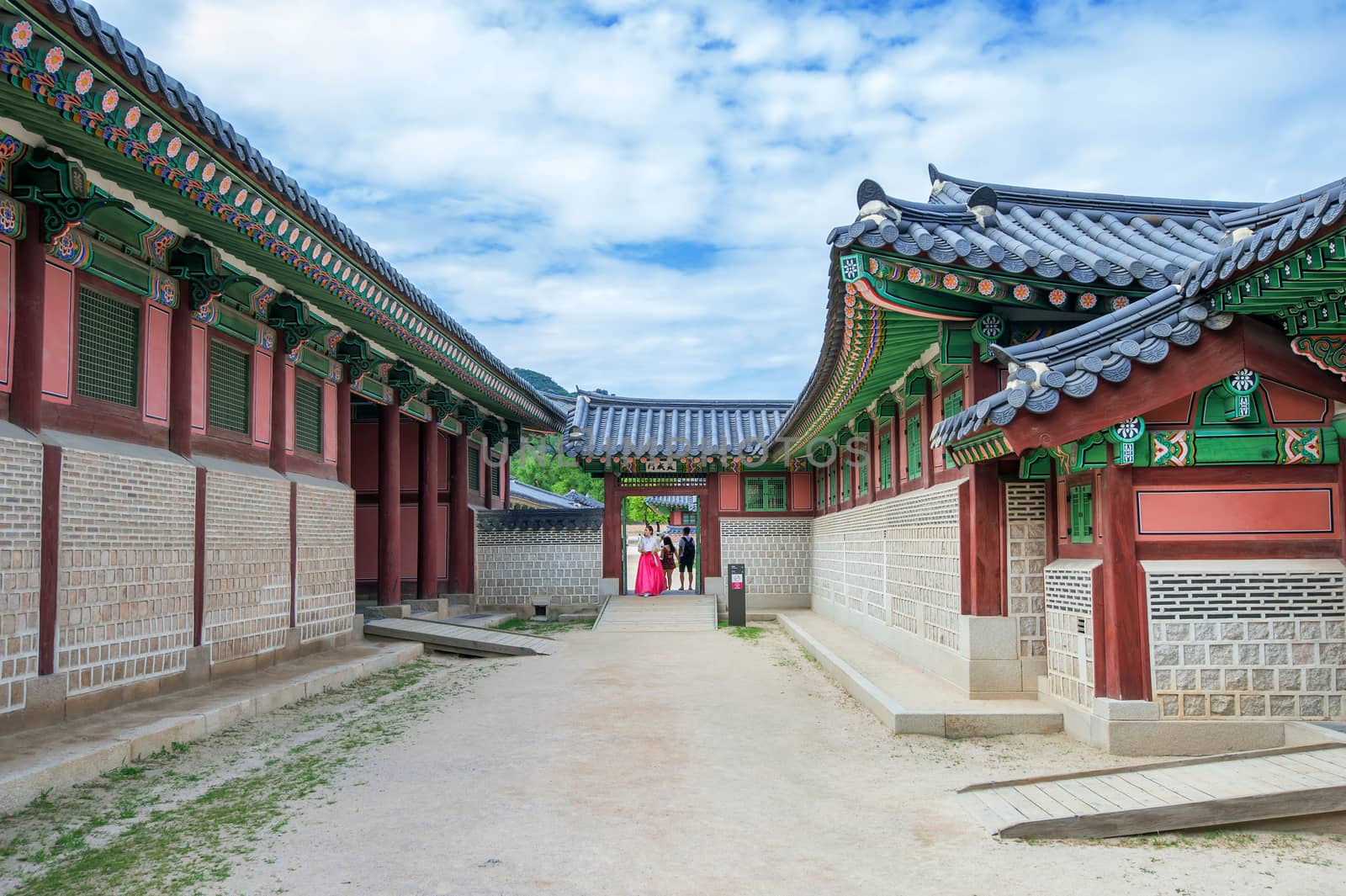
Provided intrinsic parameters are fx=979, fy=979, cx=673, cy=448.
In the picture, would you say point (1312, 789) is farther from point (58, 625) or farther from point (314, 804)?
point (58, 625)

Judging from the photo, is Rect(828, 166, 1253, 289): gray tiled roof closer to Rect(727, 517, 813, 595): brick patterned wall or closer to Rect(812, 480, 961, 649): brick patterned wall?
Rect(812, 480, 961, 649): brick patterned wall

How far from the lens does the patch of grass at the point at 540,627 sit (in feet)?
55.2

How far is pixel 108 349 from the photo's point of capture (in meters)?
8.05

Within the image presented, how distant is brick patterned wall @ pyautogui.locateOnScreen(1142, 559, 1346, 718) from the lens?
660 centimetres

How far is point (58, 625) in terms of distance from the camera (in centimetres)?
707

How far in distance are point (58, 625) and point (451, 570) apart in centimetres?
1169

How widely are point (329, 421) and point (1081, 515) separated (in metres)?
9.35

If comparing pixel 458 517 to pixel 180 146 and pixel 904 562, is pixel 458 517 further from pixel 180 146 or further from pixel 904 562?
pixel 180 146

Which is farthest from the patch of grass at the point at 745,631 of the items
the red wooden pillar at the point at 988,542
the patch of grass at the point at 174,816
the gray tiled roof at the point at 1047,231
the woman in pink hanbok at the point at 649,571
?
the patch of grass at the point at 174,816

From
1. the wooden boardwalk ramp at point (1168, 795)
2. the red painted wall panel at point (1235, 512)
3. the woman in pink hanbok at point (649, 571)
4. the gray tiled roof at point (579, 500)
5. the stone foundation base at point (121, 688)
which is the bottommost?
the wooden boardwalk ramp at point (1168, 795)

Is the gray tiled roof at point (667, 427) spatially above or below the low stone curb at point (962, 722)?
above

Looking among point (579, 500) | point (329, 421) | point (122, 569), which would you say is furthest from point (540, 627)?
point (579, 500)

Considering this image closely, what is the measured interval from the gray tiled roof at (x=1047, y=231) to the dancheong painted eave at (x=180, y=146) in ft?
14.4

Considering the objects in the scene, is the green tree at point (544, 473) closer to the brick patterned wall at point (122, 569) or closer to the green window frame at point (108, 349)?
the brick patterned wall at point (122, 569)
